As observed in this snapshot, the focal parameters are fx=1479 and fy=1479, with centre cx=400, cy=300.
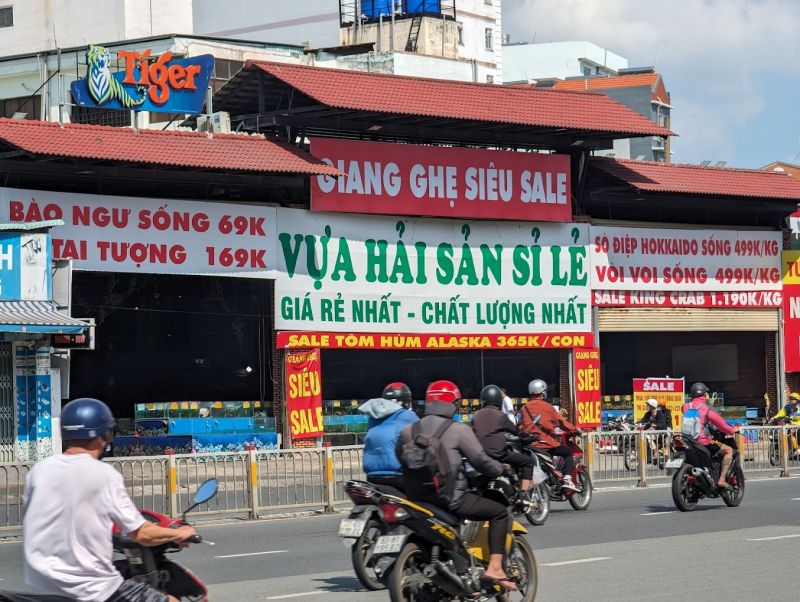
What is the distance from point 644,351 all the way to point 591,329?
27.9 feet

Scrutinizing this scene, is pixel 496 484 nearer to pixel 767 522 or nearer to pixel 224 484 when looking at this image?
pixel 767 522

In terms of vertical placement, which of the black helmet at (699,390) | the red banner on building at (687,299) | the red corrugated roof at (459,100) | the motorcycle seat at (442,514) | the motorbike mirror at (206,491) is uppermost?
the red corrugated roof at (459,100)

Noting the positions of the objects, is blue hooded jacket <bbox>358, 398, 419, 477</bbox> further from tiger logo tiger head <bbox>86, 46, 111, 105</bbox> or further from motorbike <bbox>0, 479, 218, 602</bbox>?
tiger logo tiger head <bbox>86, 46, 111, 105</bbox>

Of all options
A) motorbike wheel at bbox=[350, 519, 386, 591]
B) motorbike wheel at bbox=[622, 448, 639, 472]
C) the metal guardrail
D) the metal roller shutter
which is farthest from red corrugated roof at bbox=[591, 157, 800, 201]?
motorbike wheel at bbox=[350, 519, 386, 591]

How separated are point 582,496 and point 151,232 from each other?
13.4 m

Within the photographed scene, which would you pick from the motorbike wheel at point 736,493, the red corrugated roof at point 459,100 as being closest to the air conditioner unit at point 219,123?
the red corrugated roof at point 459,100

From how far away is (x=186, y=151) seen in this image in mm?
29953

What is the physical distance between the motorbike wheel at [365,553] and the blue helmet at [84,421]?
551cm

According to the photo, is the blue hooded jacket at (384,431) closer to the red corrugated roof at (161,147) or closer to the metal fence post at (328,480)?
the metal fence post at (328,480)

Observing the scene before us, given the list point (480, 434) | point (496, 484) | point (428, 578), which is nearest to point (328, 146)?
point (480, 434)

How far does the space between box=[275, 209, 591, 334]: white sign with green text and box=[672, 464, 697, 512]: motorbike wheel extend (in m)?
15.1

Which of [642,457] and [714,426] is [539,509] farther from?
[642,457]

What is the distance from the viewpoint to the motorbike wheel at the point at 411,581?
9.45 m

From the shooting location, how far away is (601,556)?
13.6 m
